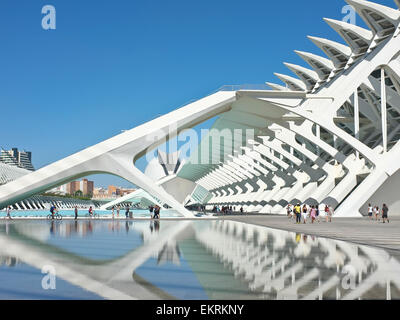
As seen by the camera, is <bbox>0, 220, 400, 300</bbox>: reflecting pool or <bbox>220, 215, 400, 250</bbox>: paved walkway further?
<bbox>220, 215, 400, 250</bbox>: paved walkway

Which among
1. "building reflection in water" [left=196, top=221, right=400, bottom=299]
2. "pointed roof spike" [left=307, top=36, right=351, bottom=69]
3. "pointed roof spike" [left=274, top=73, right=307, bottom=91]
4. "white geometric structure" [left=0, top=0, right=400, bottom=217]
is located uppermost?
"pointed roof spike" [left=307, top=36, right=351, bottom=69]

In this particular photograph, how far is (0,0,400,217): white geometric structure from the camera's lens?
21.9 metres

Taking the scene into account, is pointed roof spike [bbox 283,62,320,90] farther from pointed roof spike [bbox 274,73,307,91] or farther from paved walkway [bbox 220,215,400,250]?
paved walkway [bbox 220,215,400,250]

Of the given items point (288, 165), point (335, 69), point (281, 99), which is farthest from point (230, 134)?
point (281, 99)

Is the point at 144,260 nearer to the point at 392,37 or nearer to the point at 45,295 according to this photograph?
the point at 45,295

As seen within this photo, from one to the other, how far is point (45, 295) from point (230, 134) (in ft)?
109

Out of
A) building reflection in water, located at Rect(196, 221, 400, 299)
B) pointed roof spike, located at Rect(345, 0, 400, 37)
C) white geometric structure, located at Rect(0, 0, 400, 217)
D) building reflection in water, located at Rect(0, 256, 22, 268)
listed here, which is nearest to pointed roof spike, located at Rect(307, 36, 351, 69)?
white geometric structure, located at Rect(0, 0, 400, 217)

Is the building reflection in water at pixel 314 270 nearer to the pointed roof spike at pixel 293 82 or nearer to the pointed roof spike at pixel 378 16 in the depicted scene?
the pointed roof spike at pixel 378 16

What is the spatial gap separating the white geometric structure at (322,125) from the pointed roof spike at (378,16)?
0.05 m

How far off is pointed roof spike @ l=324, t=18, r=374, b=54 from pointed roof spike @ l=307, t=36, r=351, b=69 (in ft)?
4.46

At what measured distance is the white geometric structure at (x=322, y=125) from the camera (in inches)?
861

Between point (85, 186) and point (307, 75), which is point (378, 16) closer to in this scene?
point (307, 75)

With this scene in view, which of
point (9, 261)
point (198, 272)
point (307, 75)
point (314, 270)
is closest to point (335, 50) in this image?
point (307, 75)

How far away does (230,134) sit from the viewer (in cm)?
3747
